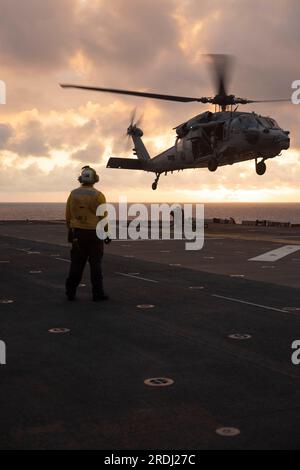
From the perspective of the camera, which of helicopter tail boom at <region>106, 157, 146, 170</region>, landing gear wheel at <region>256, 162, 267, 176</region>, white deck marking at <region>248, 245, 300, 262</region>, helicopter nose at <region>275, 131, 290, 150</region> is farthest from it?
helicopter tail boom at <region>106, 157, 146, 170</region>

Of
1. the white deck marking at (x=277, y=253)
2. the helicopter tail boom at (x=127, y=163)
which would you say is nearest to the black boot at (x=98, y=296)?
the white deck marking at (x=277, y=253)

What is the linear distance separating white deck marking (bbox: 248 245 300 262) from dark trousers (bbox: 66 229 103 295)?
7.87m

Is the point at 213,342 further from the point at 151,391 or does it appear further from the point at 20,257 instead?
the point at 20,257

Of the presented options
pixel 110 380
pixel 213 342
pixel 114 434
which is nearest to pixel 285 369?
pixel 213 342

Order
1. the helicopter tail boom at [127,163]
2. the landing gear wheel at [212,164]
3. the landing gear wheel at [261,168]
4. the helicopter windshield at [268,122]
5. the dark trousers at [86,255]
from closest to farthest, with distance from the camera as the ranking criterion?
the dark trousers at [86,255] → the helicopter windshield at [268,122] → the landing gear wheel at [261,168] → the landing gear wheel at [212,164] → the helicopter tail boom at [127,163]

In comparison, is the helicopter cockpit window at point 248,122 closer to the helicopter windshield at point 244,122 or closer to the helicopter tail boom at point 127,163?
the helicopter windshield at point 244,122

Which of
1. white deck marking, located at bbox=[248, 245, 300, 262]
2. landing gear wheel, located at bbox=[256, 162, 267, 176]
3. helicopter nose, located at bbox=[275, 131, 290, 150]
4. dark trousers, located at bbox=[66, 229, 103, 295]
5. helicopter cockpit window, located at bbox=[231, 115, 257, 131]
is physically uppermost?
A: helicopter cockpit window, located at bbox=[231, 115, 257, 131]

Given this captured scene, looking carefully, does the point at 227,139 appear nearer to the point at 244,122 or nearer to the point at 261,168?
→ the point at 244,122

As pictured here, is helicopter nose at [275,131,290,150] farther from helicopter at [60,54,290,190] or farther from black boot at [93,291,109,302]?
black boot at [93,291,109,302]

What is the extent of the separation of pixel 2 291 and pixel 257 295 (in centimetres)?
480

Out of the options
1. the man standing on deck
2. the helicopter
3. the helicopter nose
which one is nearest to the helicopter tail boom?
the helicopter

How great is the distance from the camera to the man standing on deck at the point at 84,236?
930 centimetres

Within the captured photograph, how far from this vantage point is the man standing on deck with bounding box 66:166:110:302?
930 centimetres

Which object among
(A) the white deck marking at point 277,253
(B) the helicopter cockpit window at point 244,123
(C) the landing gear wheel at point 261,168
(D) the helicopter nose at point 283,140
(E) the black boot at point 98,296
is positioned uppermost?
(B) the helicopter cockpit window at point 244,123
